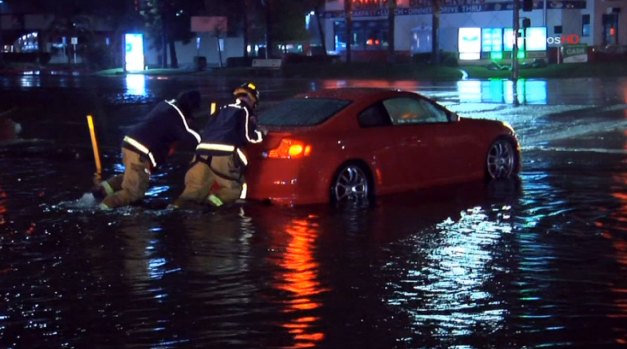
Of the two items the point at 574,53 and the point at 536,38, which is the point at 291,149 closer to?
the point at 574,53

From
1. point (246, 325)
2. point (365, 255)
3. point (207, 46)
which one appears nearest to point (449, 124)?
point (365, 255)

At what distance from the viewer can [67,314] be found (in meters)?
7.76

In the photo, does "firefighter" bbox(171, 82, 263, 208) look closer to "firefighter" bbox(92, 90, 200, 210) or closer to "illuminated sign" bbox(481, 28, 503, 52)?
"firefighter" bbox(92, 90, 200, 210)

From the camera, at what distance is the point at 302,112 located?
12.8 meters

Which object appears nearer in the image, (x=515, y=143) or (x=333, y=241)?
(x=333, y=241)

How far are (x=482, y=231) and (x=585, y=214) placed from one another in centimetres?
162

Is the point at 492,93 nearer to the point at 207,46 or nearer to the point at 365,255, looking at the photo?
the point at 365,255

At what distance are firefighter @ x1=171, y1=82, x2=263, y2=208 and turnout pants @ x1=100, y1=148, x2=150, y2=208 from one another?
0.47 m

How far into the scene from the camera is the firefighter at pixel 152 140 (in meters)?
12.1

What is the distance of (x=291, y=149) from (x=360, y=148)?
88 centimetres

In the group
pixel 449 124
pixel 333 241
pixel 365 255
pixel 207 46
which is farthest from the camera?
pixel 207 46

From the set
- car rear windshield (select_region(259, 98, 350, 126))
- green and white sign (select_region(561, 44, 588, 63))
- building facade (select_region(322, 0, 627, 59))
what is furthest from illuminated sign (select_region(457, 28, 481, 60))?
car rear windshield (select_region(259, 98, 350, 126))

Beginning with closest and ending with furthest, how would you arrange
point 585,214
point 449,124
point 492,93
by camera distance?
point 585,214 < point 449,124 < point 492,93

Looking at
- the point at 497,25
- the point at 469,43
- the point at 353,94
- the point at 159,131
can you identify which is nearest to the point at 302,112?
the point at 353,94
